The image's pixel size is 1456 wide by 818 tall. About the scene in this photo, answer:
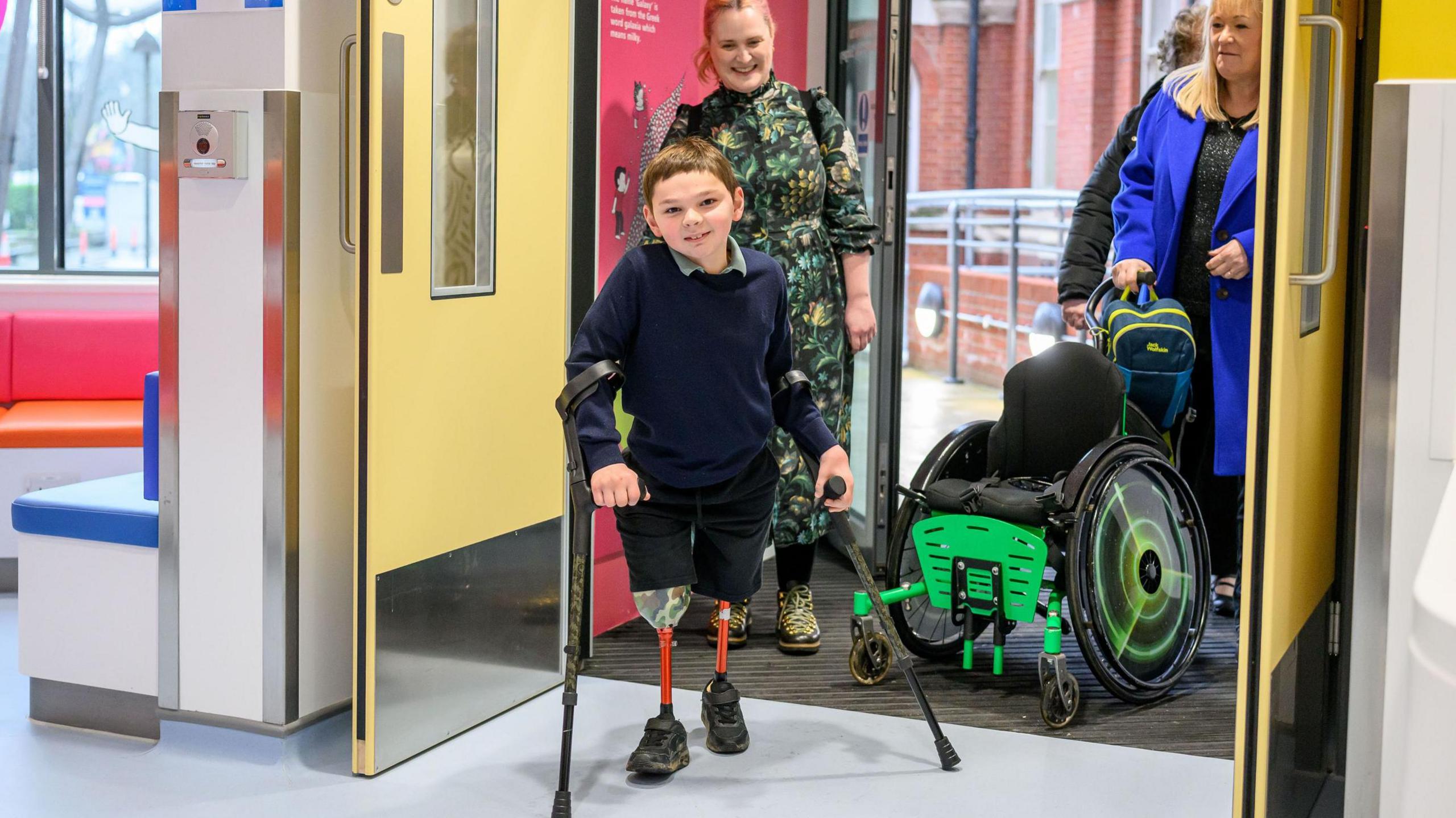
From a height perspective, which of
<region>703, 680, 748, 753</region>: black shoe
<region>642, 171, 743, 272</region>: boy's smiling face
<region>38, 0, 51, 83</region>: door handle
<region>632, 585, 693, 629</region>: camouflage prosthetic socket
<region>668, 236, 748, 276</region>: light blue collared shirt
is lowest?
<region>703, 680, 748, 753</region>: black shoe

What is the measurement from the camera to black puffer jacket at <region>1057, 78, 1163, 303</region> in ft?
12.9

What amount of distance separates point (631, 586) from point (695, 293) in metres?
0.61

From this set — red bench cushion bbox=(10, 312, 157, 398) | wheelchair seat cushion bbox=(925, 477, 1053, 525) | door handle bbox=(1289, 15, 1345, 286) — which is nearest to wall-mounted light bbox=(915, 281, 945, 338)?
red bench cushion bbox=(10, 312, 157, 398)

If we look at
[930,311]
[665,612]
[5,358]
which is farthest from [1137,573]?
[930,311]

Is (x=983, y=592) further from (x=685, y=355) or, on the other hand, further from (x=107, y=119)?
(x=107, y=119)

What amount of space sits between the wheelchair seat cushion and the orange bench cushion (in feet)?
8.35

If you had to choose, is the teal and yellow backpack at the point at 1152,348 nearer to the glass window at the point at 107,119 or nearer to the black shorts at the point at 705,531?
the black shorts at the point at 705,531

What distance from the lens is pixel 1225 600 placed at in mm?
4125

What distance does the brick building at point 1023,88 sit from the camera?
14.8 m

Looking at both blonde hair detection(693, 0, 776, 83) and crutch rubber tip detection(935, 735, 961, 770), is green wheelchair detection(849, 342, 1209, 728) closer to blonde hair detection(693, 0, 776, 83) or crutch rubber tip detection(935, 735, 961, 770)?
crutch rubber tip detection(935, 735, 961, 770)

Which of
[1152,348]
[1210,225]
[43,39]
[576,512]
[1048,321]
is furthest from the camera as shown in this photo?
[1048,321]

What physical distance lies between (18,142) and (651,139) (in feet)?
11.8

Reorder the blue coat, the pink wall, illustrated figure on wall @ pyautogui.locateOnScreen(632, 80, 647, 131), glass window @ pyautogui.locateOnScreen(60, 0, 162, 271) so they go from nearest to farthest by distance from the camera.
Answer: the blue coat, the pink wall, illustrated figure on wall @ pyautogui.locateOnScreen(632, 80, 647, 131), glass window @ pyautogui.locateOnScreen(60, 0, 162, 271)

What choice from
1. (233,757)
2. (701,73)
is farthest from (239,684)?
(701,73)
